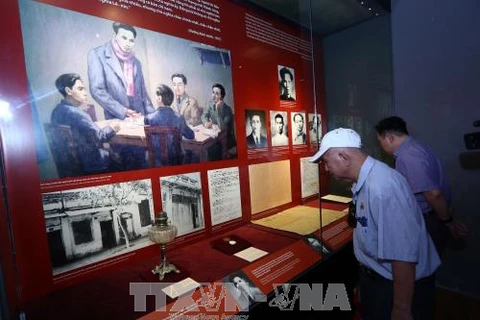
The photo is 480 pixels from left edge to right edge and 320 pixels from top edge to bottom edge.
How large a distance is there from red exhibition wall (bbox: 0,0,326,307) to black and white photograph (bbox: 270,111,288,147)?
42mm

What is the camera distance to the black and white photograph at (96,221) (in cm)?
141

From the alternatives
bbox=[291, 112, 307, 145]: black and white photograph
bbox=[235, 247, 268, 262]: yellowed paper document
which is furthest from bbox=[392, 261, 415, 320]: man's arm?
bbox=[291, 112, 307, 145]: black and white photograph

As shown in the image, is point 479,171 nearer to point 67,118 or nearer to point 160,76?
point 160,76

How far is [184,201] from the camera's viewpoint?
194 centimetres

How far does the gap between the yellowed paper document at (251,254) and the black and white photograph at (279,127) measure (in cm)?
114

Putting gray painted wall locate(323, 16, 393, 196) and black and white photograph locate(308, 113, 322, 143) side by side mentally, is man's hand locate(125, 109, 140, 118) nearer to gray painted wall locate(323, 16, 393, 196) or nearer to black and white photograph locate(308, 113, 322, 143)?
black and white photograph locate(308, 113, 322, 143)

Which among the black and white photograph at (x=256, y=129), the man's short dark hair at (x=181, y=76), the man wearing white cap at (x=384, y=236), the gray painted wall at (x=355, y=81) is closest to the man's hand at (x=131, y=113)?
the man's short dark hair at (x=181, y=76)

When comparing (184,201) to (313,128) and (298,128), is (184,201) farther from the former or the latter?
(313,128)

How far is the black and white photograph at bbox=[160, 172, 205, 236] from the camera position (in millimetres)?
1853

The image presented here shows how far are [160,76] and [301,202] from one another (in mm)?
1884

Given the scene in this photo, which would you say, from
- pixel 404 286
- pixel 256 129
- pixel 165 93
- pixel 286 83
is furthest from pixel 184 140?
pixel 404 286

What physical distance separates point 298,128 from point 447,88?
1.56 meters

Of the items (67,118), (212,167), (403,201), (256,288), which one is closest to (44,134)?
(67,118)

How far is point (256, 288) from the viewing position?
1.46 m
